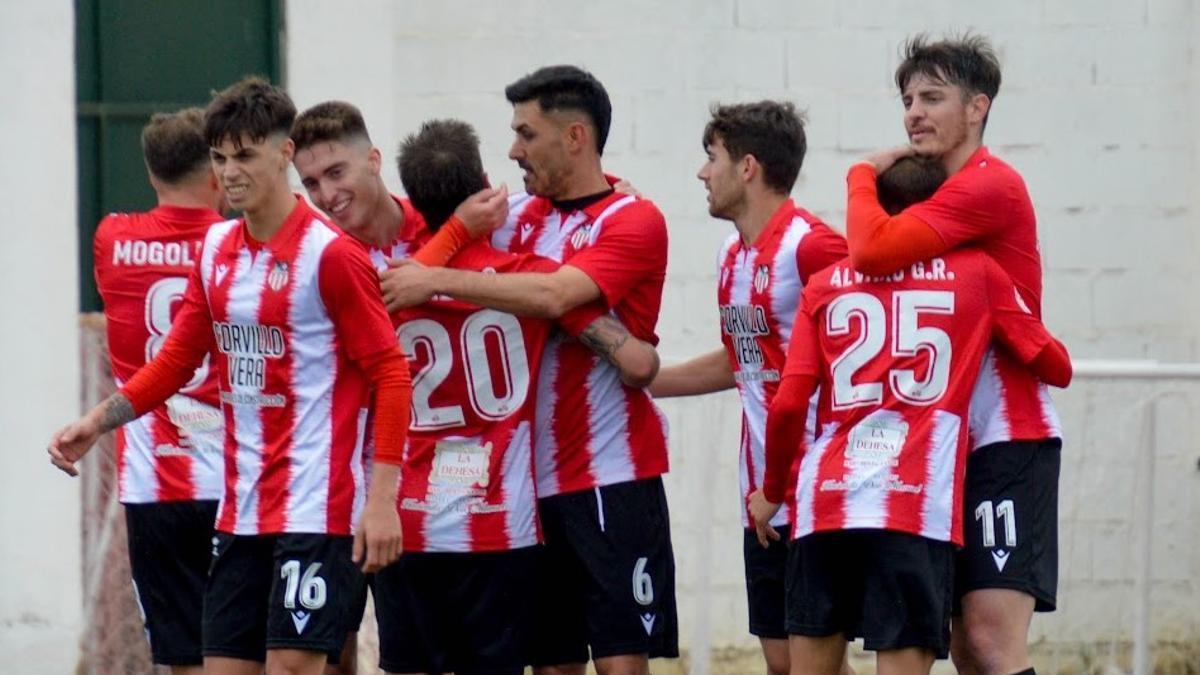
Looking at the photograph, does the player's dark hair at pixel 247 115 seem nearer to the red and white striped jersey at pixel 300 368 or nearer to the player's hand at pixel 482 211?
the red and white striped jersey at pixel 300 368

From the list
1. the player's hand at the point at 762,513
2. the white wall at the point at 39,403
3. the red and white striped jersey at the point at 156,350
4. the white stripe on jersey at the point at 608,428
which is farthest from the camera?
the white wall at the point at 39,403

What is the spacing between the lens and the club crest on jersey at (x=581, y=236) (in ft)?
19.8

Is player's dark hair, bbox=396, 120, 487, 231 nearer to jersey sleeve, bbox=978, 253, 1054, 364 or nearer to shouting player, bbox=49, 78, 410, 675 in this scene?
shouting player, bbox=49, 78, 410, 675

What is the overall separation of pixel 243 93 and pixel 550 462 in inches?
52.1

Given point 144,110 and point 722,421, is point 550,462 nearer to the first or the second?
point 722,421

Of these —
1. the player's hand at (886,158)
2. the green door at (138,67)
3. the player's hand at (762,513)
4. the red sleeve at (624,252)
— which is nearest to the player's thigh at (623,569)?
the player's hand at (762,513)

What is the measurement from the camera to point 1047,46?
8.74 m

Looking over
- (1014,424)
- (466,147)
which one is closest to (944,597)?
(1014,424)

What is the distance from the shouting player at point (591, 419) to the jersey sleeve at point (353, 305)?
1.94 feet

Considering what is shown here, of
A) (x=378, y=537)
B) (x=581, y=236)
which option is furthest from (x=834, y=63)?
(x=378, y=537)

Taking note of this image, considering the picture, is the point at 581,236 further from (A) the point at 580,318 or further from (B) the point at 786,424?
(B) the point at 786,424

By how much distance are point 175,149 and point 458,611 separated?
173cm

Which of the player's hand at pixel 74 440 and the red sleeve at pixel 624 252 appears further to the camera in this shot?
the red sleeve at pixel 624 252

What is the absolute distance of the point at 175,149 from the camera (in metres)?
6.68
